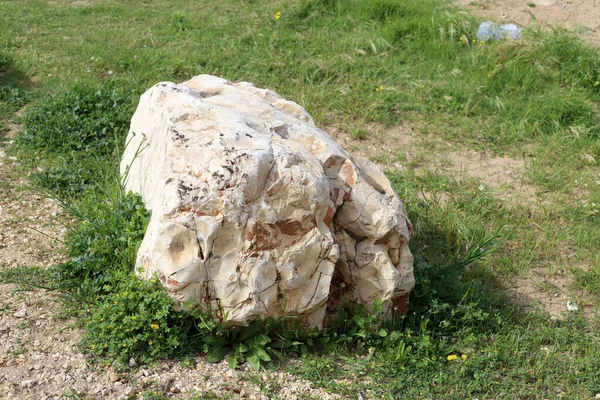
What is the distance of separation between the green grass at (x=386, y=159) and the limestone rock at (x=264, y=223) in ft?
0.66

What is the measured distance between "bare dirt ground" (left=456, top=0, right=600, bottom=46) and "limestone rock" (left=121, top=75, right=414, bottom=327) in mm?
5831

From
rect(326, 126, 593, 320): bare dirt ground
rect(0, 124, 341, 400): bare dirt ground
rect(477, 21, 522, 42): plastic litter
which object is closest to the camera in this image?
rect(0, 124, 341, 400): bare dirt ground

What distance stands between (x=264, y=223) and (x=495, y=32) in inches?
237

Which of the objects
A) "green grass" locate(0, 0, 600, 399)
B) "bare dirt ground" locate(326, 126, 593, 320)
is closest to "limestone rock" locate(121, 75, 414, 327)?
"green grass" locate(0, 0, 600, 399)

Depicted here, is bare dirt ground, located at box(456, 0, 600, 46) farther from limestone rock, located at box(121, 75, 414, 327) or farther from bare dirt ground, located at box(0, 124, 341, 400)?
bare dirt ground, located at box(0, 124, 341, 400)

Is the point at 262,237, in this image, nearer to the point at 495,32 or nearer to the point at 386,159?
the point at 386,159

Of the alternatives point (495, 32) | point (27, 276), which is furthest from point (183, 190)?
point (495, 32)

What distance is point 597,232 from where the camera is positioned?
6051 millimetres

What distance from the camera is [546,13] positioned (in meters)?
9.88

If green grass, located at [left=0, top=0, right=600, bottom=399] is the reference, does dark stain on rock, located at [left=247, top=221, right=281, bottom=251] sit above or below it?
above

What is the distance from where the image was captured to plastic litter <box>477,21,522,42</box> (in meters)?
9.00

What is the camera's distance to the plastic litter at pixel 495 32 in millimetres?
9000

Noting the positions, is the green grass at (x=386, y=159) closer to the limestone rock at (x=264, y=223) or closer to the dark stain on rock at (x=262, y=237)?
the limestone rock at (x=264, y=223)

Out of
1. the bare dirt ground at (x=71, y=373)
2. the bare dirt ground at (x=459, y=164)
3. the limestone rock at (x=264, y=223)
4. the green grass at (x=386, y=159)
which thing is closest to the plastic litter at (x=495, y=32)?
the green grass at (x=386, y=159)
